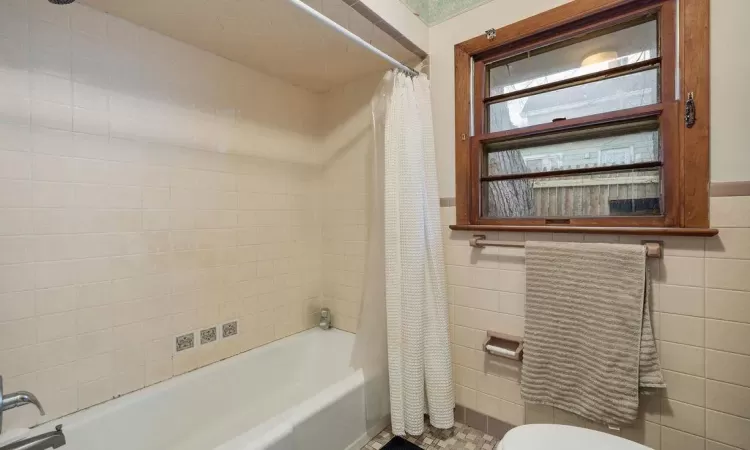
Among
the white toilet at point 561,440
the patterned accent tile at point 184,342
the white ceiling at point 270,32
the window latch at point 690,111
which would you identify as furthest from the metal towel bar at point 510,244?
the patterned accent tile at point 184,342

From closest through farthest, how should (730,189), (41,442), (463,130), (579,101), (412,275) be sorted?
(41,442)
(730,189)
(579,101)
(412,275)
(463,130)

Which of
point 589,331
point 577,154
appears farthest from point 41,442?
point 577,154

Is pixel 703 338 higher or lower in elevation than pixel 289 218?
lower

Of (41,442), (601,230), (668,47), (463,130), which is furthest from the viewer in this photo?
(463,130)

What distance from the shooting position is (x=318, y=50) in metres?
1.74

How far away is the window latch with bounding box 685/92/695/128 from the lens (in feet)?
3.71

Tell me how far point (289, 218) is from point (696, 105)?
2058mm

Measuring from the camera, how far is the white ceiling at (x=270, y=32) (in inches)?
53.6

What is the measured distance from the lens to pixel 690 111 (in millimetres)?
1137

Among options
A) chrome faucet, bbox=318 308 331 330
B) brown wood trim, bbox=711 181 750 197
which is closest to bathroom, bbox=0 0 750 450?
brown wood trim, bbox=711 181 750 197

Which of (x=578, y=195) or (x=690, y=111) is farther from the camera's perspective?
(x=578, y=195)

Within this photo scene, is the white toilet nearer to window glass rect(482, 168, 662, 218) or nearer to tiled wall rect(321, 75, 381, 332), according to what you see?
window glass rect(482, 168, 662, 218)

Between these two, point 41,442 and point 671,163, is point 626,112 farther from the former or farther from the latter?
point 41,442

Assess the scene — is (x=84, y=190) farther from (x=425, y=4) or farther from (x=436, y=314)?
(x=425, y=4)
